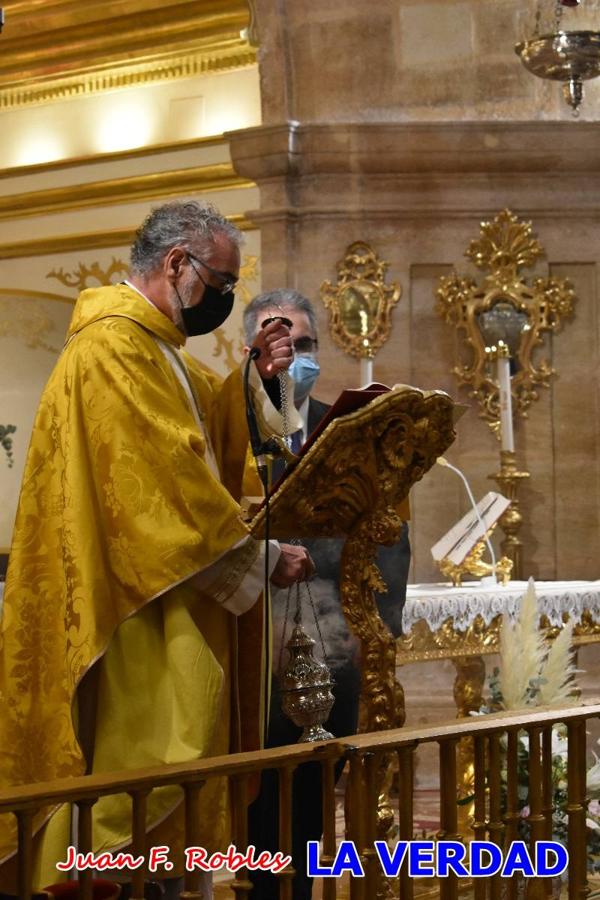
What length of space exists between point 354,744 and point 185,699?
654 millimetres

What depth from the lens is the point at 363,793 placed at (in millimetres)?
2916

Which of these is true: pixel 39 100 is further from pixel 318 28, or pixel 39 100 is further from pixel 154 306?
pixel 154 306

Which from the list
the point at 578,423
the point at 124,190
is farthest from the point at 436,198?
the point at 124,190

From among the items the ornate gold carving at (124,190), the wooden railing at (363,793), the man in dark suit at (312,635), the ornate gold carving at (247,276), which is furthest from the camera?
the ornate gold carving at (124,190)

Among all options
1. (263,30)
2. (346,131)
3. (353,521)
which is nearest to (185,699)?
(353,521)

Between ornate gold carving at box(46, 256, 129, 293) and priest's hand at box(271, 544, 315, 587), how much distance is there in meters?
4.98

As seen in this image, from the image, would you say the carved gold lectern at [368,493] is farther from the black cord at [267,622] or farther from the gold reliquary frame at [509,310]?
the gold reliquary frame at [509,310]

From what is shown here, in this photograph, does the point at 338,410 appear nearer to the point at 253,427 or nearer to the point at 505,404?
the point at 253,427

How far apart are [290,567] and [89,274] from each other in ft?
17.3

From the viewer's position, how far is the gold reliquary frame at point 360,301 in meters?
7.55

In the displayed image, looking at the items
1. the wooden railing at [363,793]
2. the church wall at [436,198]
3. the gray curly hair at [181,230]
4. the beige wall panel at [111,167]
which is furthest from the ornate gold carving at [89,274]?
the wooden railing at [363,793]

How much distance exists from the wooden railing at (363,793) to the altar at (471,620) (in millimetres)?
2180

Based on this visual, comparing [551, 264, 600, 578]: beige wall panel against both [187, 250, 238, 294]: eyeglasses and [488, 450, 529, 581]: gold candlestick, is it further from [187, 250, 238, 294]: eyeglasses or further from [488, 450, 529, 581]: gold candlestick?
[187, 250, 238, 294]: eyeglasses

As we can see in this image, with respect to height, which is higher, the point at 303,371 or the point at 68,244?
the point at 68,244
